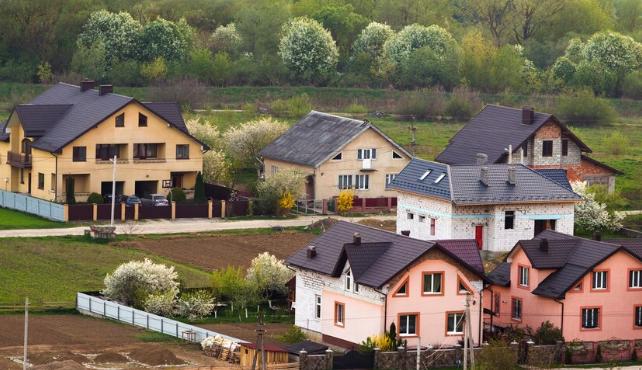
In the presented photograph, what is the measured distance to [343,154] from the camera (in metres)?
96.1

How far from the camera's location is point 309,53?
14300cm

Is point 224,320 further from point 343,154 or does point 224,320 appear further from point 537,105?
point 537,105

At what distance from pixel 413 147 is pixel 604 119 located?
1993 cm

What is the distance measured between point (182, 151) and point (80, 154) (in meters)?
5.04

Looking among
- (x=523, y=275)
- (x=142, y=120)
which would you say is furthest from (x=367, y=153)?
(x=523, y=275)

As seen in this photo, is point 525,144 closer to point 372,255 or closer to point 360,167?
point 360,167

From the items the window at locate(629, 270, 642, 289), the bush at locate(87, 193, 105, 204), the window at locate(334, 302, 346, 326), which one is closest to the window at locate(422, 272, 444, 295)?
the window at locate(334, 302, 346, 326)

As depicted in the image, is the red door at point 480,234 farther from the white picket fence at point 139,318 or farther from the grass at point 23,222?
the white picket fence at point 139,318

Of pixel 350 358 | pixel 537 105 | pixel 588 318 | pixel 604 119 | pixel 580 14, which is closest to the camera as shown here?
pixel 350 358

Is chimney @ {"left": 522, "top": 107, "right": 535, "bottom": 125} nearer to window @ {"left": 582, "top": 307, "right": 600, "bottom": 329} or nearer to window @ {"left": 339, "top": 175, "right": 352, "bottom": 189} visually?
window @ {"left": 339, "top": 175, "right": 352, "bottom": 189}

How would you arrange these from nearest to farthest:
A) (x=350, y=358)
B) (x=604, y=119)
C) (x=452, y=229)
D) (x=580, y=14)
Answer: (x=350, y=358) < (x=452, y=229) < (x=604, y=119) < (x=580, y=14)

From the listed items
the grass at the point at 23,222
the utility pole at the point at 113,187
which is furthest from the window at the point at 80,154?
the grass at the point at 23,222

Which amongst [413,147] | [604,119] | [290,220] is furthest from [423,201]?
[604,119]

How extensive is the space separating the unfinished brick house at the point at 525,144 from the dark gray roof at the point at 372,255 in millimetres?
24998
